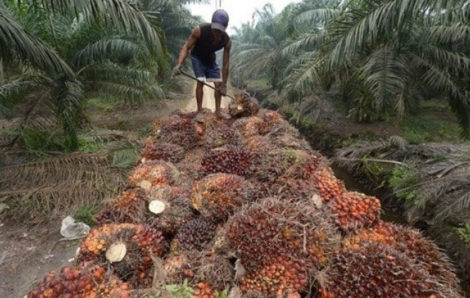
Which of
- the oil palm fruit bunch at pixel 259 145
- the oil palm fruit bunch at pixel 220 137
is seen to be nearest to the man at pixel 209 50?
the oil palm fruit bunch at pixel 220 137

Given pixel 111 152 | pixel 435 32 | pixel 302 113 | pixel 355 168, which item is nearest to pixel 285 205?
pixel 111 152

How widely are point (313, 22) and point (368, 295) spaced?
8.63m

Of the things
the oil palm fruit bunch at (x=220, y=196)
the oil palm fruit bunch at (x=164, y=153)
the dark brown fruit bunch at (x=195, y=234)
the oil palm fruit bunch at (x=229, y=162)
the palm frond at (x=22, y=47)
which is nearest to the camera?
the dark brown fruit bunch at (x=195, y=234)

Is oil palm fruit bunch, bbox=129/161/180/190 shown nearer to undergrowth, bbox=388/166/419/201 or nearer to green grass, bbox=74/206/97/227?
green grass, bbox=74/206/97/227

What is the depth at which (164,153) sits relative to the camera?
2.62m

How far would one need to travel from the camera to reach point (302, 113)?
9219 mm

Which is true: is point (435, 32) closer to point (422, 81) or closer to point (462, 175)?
point (422, 81)

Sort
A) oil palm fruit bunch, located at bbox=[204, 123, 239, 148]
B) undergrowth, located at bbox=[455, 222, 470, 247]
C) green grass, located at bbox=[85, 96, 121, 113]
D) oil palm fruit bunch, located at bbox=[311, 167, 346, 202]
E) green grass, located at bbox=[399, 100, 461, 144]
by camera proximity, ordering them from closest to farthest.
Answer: oil palm fruit bunch, located at bbox=[311, 167, 346, 202] → oil palm fruit bunch, located at bbox=[204, 123, 239, 148] → undergrowth, located at bbox=[455, 222, 470, 247] → green grass, located at bbox=[399, 100, 461, 144] → green grass, located at bbox=[85, 96, 121, 113]

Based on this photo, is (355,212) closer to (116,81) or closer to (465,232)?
(465,232)

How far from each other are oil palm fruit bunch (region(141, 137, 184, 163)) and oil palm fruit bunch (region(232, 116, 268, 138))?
0.69 m

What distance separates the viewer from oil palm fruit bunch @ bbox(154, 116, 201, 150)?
9.75 feet

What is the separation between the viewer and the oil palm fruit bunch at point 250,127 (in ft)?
10.1

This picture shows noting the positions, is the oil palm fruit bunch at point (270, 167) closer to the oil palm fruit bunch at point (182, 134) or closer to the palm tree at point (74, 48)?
the oil palm fruit bunch at point (182, 134)

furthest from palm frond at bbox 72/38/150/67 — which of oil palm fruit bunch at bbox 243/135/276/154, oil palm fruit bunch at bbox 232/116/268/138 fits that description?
oil palm fruit bunch at bbox 243/135/276/154
